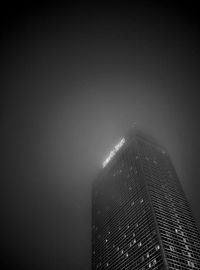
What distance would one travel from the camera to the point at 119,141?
17100 centimetres

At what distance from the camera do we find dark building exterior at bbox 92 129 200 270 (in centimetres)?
9706

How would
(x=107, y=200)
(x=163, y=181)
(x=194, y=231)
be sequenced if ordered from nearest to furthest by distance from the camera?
(x=194, y=231)
(x=163, y=181)
(x=107, y=200)

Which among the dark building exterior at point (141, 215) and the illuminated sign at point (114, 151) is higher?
the illuminated sign at point (114, 151)

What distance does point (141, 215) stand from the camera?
363 ft

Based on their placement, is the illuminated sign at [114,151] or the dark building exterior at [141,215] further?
the illuminated sign at [114,151]

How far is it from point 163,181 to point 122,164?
97.1 ft

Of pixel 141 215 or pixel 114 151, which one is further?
pixel 114 151

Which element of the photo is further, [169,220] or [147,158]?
[147,158]

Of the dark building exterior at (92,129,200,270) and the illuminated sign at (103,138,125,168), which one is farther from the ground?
the illuminated sign at (103,138,125,168)

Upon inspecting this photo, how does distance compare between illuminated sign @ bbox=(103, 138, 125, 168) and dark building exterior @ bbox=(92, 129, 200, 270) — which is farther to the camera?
illuminated sign @ bbox=(103, 138, 125, 168)

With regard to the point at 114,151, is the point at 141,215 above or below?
below

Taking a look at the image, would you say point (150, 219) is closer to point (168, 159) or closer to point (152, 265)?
point (152, 265)

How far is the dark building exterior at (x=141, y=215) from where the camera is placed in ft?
318

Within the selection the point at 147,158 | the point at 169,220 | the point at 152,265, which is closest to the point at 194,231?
the point at 169,220
